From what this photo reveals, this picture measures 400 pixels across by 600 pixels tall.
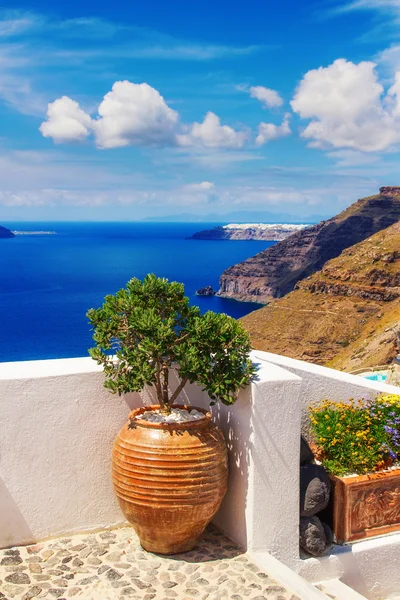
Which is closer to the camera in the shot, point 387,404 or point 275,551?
point 275,551

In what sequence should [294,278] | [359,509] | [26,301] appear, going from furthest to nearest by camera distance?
[294,278] → [26,301] → [359,509]

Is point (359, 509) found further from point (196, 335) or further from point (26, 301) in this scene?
point (26, 301)

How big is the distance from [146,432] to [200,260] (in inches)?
6803

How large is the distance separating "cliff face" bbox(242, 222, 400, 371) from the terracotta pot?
172 feet

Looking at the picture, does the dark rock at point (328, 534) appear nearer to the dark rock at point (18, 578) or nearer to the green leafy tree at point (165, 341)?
the green leafy tree at point (165, 341)

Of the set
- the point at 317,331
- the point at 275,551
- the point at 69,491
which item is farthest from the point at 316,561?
the point at 317,331

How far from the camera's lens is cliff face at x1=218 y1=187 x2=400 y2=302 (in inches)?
4688

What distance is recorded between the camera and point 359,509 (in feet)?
15.2

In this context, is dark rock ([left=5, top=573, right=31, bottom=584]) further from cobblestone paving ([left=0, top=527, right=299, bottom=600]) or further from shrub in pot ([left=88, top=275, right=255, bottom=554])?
shrub in pot ([left=88, top=275, right=255, bottom=554])

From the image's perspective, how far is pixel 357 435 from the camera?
481 centimetres

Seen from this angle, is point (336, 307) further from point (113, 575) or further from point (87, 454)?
point (113, 575)

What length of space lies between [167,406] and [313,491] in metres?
1.23

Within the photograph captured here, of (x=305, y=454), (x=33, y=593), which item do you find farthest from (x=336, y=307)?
(x=33, y=593)

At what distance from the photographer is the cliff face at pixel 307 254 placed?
119 metres
